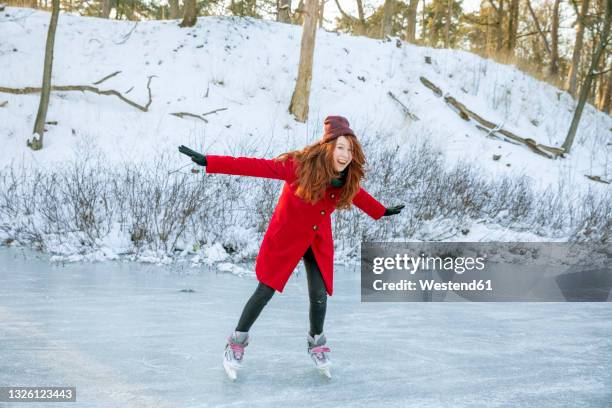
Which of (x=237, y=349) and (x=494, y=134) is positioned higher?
(x=494, y=134)

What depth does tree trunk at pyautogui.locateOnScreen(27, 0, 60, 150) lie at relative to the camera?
32.0 feet

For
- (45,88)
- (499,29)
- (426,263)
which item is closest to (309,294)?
(426,263)

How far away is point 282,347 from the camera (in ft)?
12.7

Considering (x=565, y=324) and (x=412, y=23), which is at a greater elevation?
(x=412, y=23)

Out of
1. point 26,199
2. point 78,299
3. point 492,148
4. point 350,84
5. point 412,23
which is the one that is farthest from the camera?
point 412,23

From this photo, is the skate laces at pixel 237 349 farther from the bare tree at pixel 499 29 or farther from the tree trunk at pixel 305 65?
the bare tree at pixel 499 29

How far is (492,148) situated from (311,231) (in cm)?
1088

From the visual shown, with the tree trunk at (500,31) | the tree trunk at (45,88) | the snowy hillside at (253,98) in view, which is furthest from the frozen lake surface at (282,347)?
the tree trunk at (500,31)

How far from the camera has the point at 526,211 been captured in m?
9.66

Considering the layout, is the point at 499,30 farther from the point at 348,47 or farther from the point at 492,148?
the point at 492,148

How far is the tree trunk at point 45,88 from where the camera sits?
975 cm

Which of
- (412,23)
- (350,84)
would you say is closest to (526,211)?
(350,84)

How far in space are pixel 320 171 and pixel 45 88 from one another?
813 centimetres

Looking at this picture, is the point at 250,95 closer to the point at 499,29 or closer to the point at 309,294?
the point at 309,294
